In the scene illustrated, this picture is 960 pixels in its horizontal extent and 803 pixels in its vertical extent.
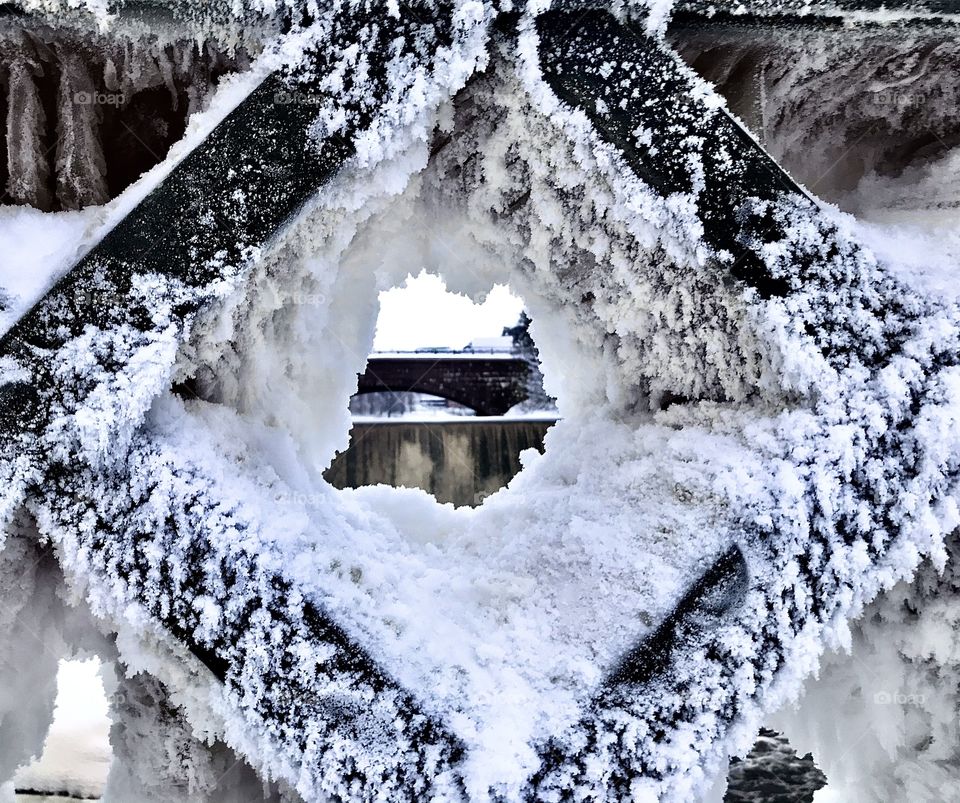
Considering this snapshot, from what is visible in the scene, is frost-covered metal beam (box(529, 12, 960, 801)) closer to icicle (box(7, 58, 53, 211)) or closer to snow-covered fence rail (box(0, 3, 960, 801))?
snow-covered fence rail (box(0, 3, 960, 801))

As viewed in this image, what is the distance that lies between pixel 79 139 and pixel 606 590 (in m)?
0.72

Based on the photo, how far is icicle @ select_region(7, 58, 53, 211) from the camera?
27.9 inches

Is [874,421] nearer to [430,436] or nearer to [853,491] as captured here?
[853,491]

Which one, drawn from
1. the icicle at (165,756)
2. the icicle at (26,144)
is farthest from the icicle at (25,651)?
the icicle at (26,144)

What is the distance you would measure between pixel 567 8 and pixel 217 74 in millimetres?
363

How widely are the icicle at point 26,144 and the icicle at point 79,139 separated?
2 cm

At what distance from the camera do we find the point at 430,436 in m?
3.91

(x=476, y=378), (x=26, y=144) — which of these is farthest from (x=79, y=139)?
(x=476, y=378)

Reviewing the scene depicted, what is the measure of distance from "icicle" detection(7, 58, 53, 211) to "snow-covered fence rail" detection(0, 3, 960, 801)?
0.63 ft

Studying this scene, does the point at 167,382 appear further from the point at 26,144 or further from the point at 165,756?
the point at 165,756

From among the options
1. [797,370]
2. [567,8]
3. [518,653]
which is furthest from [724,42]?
[518,653]

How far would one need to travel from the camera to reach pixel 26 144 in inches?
28.6

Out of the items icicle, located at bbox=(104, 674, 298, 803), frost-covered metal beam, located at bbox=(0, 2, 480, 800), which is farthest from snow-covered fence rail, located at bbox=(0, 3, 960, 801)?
icicle, located at bbox=(104, 674, 298, 803)

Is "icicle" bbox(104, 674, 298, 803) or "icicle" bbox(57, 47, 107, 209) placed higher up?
"icicle" bbox(57, 47, 107, 209)
